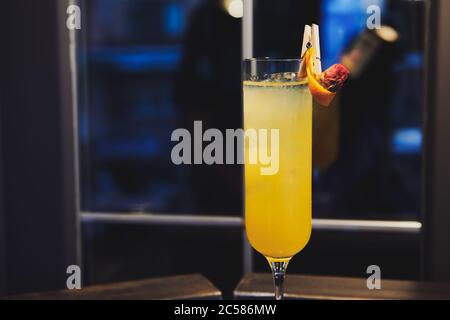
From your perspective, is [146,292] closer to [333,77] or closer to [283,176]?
[283,176]

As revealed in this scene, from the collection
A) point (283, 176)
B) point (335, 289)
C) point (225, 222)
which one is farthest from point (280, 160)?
point (225, 222)

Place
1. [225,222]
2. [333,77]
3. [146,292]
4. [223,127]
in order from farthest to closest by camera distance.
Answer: [223,127], [225,222], [146,292], [333,77]

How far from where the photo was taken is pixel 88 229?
2668 millimetres

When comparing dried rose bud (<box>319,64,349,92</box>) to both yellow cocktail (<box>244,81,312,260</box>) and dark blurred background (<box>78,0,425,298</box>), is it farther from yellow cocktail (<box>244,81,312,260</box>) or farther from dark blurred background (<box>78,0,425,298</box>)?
dark blurred background (<box>78,0,425,298</box>)

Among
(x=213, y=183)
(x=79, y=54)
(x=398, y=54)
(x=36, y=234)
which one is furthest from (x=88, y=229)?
(x=398, y=54)

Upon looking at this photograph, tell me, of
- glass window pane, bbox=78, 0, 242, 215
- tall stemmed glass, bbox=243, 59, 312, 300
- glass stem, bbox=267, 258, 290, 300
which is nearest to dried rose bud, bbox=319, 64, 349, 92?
tall stemmed glass, bbox=243, 59, 312, 300

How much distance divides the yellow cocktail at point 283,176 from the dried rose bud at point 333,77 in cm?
6

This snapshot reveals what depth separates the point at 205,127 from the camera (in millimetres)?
3980

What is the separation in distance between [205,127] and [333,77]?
2.88 meters

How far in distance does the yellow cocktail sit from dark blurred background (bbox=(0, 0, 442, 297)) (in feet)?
3.79

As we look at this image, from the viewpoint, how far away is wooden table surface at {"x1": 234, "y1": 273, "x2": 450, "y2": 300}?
1.36 metres

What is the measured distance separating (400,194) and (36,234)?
2.62 m

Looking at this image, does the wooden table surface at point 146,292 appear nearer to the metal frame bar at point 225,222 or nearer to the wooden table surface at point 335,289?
the wooden table surface at point 335,289
